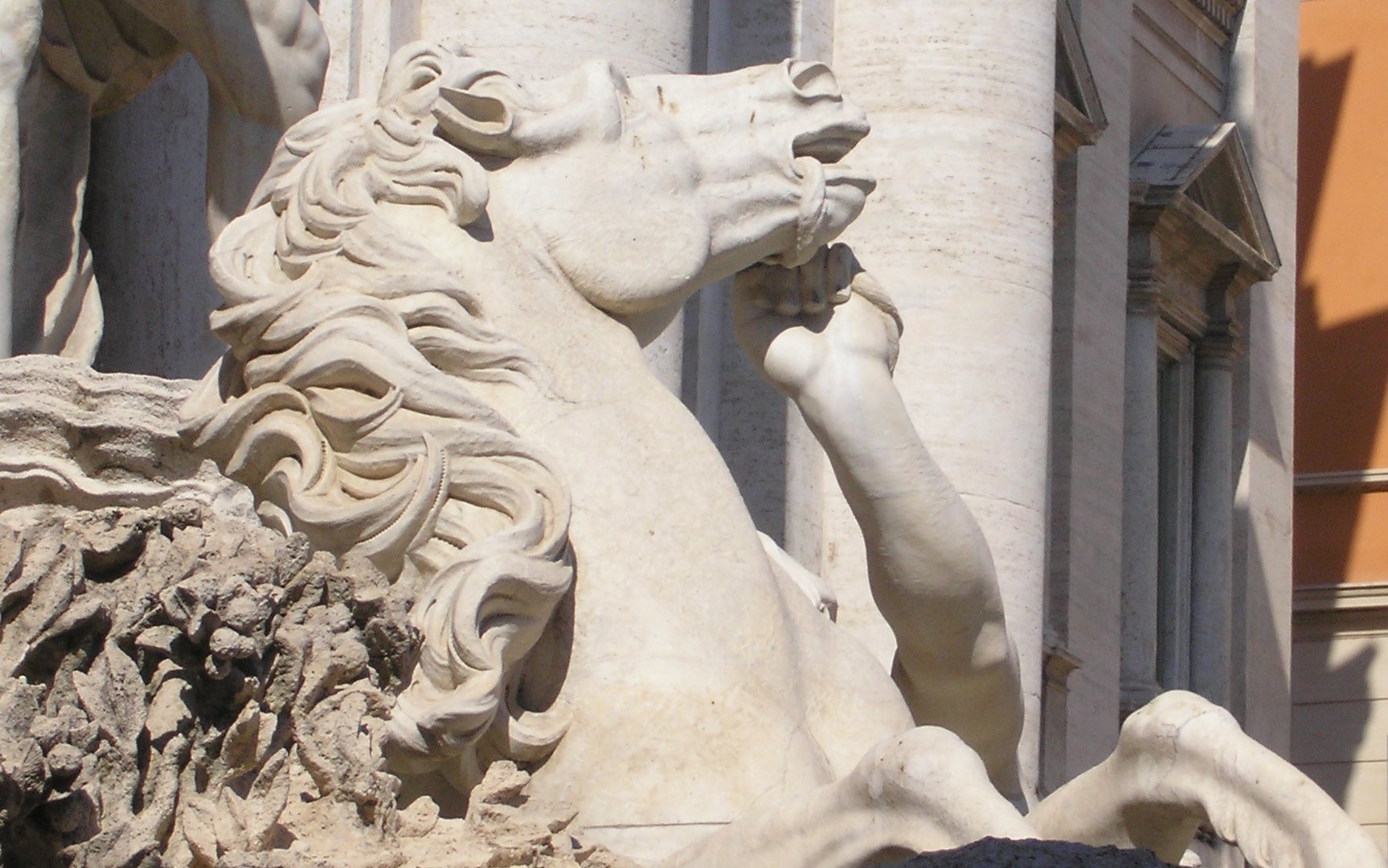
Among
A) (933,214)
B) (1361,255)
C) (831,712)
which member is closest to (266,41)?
(831,712)

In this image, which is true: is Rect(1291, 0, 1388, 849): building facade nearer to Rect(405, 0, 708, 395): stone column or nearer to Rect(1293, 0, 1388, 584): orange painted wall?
Rect(1293, 0, 1388, 584): orange painted wall

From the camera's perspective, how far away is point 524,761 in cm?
346

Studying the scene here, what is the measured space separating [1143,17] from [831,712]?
37.6 feet

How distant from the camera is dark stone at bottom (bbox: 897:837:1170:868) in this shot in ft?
9.30

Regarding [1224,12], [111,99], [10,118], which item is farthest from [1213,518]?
Answer: [10,118]

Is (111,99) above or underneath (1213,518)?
above

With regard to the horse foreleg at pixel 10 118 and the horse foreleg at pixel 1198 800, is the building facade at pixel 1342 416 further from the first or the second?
the horse foreleg at pixel 1198 800

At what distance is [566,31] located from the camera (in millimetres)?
6168

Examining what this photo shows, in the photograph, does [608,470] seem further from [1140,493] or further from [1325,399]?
[1325,399]

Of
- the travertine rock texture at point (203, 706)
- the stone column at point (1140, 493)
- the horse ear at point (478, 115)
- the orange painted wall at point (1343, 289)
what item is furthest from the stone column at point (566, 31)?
the orange painted wall at point (1343, 289)

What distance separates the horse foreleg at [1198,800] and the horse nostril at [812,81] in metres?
0.92

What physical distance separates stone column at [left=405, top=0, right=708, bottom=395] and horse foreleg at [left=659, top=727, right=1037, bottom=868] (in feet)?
9.85

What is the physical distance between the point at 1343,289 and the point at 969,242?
11785 mm

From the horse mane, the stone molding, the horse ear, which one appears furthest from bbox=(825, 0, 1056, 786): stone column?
the stone molding
